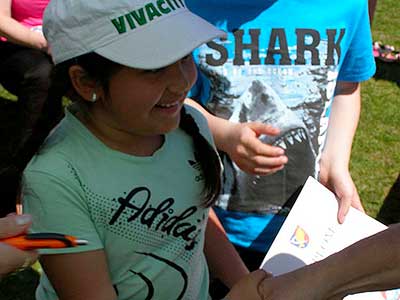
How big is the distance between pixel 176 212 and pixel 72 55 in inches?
14.6

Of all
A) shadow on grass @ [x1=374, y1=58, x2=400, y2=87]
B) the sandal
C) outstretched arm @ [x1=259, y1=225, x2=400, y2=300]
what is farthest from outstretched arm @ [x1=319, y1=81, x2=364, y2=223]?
the sandal

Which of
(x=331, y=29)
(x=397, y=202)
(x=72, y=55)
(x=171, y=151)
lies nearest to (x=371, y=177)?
(x=397, y=202)

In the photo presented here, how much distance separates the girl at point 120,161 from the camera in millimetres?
1193

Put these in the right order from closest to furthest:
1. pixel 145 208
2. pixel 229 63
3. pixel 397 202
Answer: pixel 145 208
pixel 229 63
pixel 397 202

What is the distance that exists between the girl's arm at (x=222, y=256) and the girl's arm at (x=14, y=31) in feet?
6.40

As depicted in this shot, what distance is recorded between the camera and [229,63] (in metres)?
1.61

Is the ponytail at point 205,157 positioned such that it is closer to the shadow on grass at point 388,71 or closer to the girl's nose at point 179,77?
the girl's nose at point 179,77

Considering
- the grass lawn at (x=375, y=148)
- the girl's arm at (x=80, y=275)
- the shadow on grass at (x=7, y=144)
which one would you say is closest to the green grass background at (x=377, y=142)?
the grass lawn at (x=375, y=148)

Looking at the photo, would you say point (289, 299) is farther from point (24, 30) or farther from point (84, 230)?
point (24, 30)

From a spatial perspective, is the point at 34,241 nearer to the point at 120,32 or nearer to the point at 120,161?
the point at 120,161

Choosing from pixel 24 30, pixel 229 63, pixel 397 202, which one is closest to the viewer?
pixel 229 63

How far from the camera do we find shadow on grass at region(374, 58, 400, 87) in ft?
16.1

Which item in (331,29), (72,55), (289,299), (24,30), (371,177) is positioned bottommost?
(371,177)

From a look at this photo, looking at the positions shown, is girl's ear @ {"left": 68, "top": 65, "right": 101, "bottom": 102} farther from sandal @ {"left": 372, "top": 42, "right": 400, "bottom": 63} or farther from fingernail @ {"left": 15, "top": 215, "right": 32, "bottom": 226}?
sandal @ {"left": 372, "top": 42, "right": 400, "bottom": 63}
